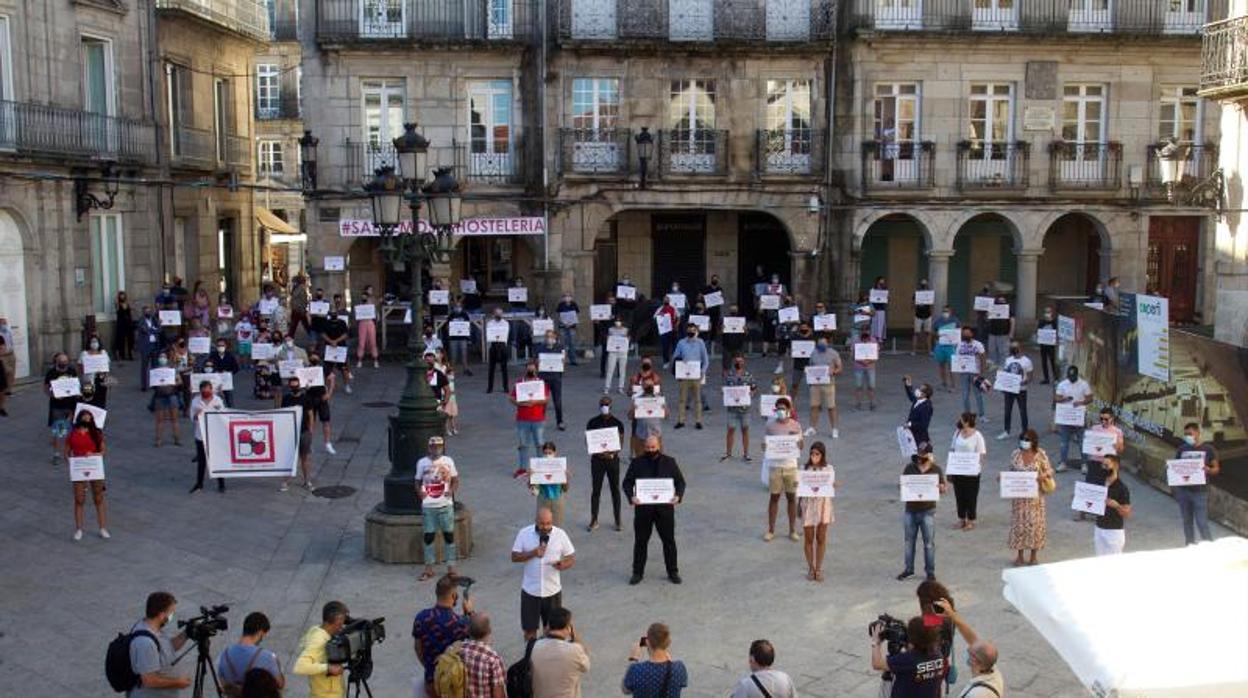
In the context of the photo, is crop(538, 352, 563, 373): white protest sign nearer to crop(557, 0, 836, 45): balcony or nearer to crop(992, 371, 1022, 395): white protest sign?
crop(992, 371, 1022, 395): white protest sign

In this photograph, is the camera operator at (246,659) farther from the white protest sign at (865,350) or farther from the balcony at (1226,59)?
the balcony at (1226,59)

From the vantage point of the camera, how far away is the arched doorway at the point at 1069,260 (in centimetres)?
3512

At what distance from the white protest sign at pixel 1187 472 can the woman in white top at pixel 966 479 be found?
222 cm

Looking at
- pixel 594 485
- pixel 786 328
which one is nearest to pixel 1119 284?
pixel 786 328

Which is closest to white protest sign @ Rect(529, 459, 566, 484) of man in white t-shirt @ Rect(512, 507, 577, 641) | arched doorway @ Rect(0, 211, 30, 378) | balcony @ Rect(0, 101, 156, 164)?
man in white t-shirt @ Rect(512, 507, 577, 641)

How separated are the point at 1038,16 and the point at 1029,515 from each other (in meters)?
19.8

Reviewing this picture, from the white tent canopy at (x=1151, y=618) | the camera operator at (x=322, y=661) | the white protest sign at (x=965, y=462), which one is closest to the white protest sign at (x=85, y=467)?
the camera operator at (x=322, y=661)

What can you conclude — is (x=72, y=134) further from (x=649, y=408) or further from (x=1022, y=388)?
(x=1022, y=388)

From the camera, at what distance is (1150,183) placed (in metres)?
32.0

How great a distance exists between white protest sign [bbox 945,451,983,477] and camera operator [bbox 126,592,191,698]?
9929mm

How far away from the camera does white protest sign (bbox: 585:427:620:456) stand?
16450 millimetres

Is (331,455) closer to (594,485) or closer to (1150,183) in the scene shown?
(594,485)

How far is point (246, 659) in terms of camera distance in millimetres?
9117

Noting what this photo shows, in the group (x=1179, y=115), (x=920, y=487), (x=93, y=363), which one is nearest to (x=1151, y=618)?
(x=920, y=487)
